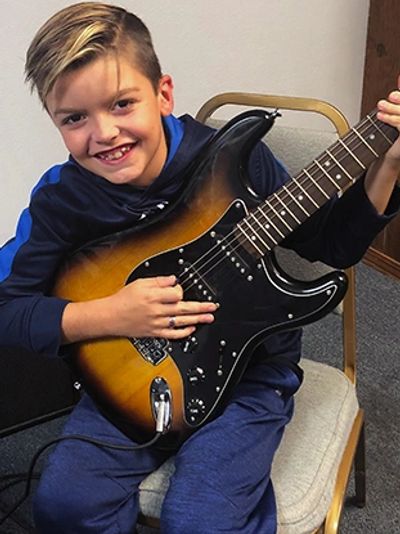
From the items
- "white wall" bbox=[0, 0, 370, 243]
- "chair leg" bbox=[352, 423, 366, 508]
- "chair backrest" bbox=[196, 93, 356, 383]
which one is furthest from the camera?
"white wall" bbox=[0, 0, 370, 243]

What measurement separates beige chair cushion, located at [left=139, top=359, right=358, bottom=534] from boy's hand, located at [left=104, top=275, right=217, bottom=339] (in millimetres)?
186

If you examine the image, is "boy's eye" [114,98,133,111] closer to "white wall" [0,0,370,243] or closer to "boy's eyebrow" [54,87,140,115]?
"boy's eyebrow" [54,87,140,115]

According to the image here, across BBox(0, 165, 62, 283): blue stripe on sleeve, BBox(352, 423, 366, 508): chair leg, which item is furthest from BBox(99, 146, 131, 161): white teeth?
BBox(352, 423, 366, 508): chair leg

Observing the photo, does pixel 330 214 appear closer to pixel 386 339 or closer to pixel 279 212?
pixel 279 212

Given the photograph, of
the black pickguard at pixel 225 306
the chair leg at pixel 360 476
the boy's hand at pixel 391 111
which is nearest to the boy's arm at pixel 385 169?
the boy's hand at pixel 391 111

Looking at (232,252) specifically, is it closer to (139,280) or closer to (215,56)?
(139,280)

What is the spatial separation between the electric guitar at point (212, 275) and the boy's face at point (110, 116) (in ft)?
0.25

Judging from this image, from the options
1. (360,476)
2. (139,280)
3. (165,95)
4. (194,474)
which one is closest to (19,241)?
(139,280)

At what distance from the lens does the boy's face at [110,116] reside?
3.00 ft

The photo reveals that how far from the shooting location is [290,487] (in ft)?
3.07

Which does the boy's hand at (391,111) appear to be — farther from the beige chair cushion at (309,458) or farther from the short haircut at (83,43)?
the beige chair cushion at (309,458)

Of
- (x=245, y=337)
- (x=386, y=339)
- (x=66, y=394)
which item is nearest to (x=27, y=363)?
(x=66, y=394)

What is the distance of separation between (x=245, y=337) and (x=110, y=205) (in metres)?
0.26

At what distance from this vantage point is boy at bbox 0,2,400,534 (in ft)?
2.97
